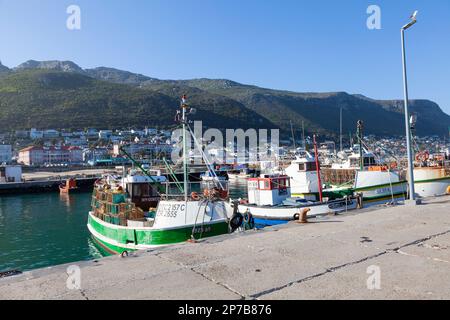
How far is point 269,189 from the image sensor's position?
63.2 ft

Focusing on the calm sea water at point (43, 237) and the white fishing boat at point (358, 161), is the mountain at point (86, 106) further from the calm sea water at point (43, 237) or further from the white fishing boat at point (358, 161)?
the white fishing boat at point (358, 161)

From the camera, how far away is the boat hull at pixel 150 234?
1315cm

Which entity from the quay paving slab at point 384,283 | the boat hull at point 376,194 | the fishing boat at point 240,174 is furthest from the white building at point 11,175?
the quay paving slab at point 384,283

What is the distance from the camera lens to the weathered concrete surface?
15.3ft

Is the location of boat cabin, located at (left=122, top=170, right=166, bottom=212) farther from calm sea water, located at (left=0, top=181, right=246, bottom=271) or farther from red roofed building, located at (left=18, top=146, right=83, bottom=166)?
red roofed building, located at (left=18, top=146, right=83, bottom=166)

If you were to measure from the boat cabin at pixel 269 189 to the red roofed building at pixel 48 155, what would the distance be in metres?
107

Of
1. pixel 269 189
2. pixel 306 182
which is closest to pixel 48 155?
pixel 306 182

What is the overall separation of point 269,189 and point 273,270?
45.4 ft

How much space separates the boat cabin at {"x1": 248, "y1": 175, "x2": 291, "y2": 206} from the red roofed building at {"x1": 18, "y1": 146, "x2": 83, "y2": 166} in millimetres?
107346

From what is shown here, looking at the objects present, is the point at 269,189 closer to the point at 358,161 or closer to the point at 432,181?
the point at 432,181

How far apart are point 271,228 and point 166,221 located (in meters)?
6.08

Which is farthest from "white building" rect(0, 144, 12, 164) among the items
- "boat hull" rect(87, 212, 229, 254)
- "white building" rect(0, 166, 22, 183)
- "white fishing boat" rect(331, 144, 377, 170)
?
"boat hull" rect(87, 212, 229, 254)
